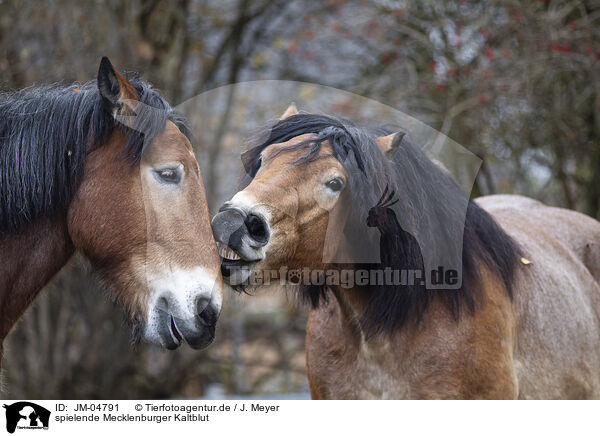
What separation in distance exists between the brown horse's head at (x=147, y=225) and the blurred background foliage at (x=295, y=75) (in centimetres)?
244

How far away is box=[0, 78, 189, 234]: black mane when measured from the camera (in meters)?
2.27

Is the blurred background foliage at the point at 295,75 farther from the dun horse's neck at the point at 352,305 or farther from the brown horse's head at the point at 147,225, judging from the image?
the brown horse's head at the point at 147,225

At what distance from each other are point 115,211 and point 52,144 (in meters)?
0.34

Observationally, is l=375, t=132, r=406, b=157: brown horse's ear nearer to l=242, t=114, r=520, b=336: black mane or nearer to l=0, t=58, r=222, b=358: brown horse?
l=242, t=114, r=520, b=336: black mane

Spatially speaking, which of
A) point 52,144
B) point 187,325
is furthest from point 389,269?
point 52,144

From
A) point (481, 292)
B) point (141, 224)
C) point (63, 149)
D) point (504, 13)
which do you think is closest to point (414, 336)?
point (481, 292)

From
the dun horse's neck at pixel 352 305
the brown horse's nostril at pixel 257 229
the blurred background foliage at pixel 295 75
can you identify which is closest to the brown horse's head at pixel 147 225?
the brown horse's nostril at pixel 257 229

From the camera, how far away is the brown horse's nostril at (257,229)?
2.27 metres

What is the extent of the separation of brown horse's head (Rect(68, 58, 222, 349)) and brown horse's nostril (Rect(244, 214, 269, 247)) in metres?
0.14

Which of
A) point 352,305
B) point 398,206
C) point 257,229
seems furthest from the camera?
point 352,305

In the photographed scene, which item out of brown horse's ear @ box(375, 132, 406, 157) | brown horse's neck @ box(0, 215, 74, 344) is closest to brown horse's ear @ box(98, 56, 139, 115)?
brown horse's neck @ box(0, 215, 74, 344)

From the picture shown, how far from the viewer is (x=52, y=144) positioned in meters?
2.34
